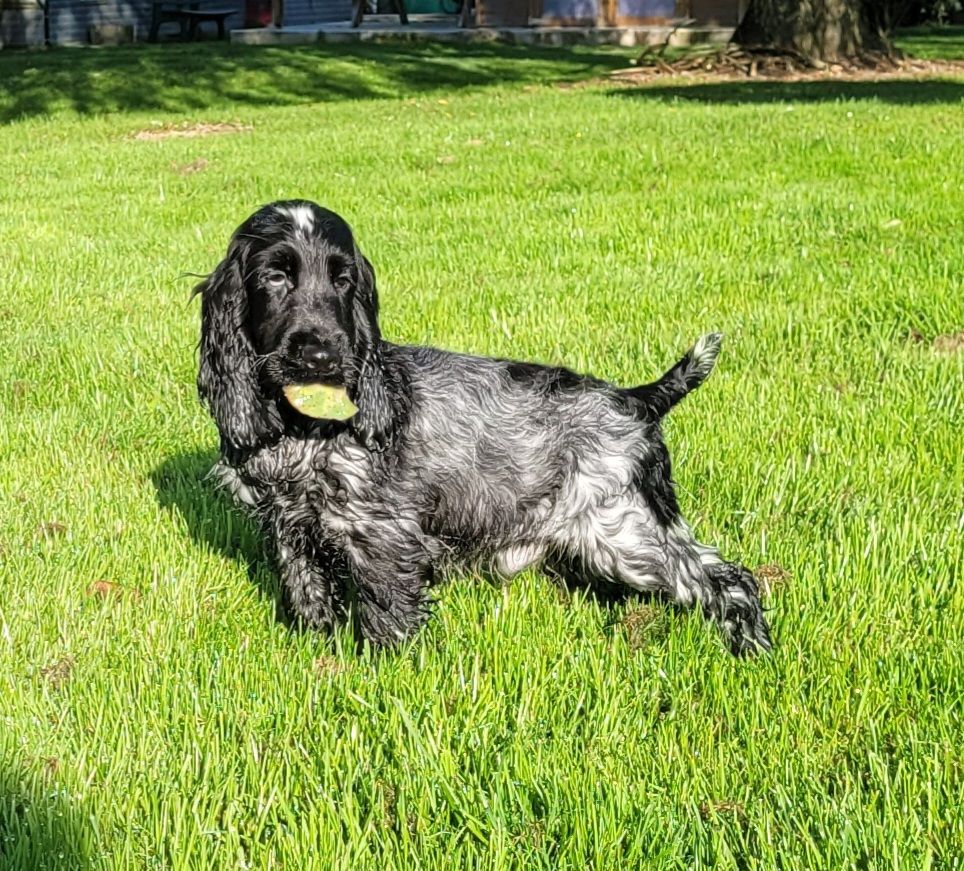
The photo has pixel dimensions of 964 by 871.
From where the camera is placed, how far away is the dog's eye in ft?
13.9

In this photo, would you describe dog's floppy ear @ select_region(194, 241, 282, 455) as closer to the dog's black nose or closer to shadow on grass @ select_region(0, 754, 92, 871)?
the dog's black nose

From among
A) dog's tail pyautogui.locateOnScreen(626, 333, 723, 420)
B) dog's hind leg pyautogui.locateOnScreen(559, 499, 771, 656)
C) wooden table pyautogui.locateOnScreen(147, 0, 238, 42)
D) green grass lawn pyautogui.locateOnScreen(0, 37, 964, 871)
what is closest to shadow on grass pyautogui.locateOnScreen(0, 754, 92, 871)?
Result: green grass lawn pyautogui.locateOnScreen(0, 37, 964, 871)

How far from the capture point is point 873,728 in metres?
3.73

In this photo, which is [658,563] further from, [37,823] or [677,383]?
[37,823]

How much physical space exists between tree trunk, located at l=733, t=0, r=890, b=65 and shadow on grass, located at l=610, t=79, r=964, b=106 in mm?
2036

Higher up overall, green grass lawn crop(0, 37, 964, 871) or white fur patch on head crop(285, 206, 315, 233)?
white fur patch on head crop(285, 206, 315, 233)

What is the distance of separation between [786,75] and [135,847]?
22.1 meters

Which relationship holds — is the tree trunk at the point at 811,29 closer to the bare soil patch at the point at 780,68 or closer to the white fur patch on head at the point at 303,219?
the bare soil patch at the point at 780,68

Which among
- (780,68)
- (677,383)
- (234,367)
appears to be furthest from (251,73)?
(234,367)

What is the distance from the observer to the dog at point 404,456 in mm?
4270

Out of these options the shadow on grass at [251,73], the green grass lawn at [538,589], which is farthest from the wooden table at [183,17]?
the green grass lawn at [538,589]

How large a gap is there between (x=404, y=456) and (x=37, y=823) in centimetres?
175

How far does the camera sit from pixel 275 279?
424cm

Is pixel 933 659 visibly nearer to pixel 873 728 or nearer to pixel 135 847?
pixel 873 728
